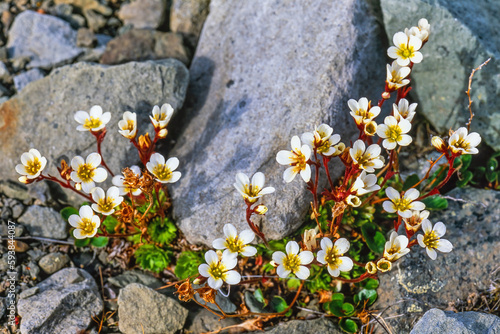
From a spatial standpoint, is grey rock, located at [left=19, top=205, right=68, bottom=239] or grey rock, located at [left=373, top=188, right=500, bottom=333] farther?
grey rock, located at [left=19, top=205, right=68, bottom=239]

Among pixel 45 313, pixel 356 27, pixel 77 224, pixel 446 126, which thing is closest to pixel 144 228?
pixel 77 224

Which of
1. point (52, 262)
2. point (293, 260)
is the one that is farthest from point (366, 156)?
point (52, 262)

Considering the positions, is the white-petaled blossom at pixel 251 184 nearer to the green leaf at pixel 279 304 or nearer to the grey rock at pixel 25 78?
the green leaf at pixel 279 304

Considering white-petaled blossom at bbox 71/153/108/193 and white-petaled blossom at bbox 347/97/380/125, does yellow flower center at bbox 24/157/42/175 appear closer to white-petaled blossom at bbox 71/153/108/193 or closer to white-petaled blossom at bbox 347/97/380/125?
white-petaled blossom at bbox 71/153/108/193

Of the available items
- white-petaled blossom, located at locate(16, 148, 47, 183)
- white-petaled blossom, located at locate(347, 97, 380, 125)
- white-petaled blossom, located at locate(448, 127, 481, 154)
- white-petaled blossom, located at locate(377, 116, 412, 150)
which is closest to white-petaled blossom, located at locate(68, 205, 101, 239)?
white-petaled blossom, located at locate(16, 148, 47, 183)

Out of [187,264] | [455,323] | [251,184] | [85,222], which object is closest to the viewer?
[455,323]

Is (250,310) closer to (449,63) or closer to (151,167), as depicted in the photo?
(151,167)

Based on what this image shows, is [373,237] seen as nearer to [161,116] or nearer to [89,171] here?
[161,116]
